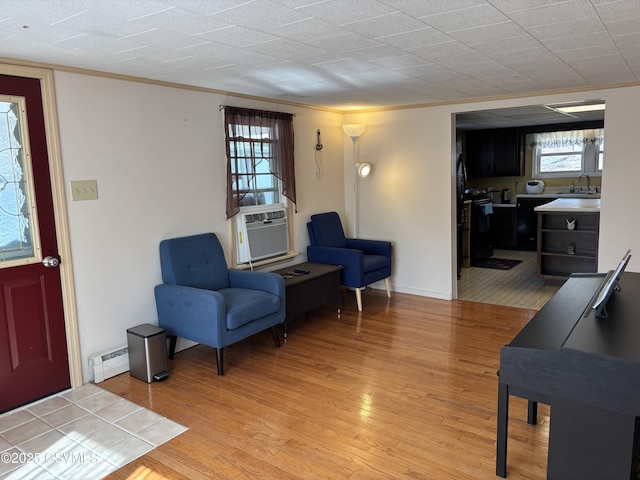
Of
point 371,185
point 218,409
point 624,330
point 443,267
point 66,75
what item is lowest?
point 218,409

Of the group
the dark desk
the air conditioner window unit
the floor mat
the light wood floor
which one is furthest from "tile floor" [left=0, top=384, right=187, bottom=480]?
the floor mat

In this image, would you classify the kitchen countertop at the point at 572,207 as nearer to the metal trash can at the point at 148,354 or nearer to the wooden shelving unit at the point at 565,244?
the wooden shelving unit at the point at 565,244

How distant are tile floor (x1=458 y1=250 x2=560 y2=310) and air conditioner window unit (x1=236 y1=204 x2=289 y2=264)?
214 cm

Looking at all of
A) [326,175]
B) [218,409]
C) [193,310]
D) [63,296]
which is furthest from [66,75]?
[326,175]

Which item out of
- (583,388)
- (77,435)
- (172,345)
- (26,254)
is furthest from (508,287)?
(26,254)

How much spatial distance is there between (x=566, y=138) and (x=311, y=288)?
6036mm

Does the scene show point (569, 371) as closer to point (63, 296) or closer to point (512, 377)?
point (512, 377)

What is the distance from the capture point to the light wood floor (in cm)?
Answer: 238

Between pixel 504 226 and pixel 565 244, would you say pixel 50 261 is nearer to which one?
pixel 565 244

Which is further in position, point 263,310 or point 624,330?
point 263,310

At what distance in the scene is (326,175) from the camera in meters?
5.55

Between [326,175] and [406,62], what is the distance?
2.49 m

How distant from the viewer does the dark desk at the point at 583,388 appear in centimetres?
181

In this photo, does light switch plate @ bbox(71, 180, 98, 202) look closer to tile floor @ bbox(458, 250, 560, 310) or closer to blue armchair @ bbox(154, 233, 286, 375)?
blue armchair @ bbox(154, 233, 286, 375)
